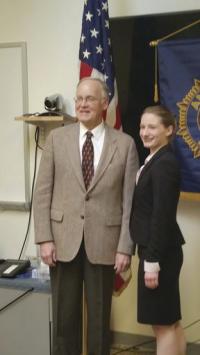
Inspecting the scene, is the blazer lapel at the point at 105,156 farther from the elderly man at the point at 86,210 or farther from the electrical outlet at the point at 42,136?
the electrical outlet at the point at 42,136

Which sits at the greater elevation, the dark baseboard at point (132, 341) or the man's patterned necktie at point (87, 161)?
the man's patterned necktie at point (87, 161)

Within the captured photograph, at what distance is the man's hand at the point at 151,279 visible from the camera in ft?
5.21

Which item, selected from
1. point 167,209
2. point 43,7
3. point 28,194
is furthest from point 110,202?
point 43,7

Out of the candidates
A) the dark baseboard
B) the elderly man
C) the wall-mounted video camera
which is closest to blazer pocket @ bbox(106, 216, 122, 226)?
the elderly man

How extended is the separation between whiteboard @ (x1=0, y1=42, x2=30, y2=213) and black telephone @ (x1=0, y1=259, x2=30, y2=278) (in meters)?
0.34

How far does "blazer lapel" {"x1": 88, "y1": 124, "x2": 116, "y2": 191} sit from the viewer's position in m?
1.76

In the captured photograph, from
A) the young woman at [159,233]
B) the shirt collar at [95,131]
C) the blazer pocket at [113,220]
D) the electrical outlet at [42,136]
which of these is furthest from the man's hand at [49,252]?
the electrical outlet at [42,136]

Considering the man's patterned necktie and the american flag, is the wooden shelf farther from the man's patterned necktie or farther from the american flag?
the man's patterned necktie

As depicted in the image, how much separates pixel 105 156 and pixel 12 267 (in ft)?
3.31

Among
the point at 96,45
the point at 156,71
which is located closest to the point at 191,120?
the point at 156,71

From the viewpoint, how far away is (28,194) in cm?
258

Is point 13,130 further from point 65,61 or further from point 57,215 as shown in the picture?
point 57,215

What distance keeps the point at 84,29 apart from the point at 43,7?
42cm

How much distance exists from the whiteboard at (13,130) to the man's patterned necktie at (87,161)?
0.86m
